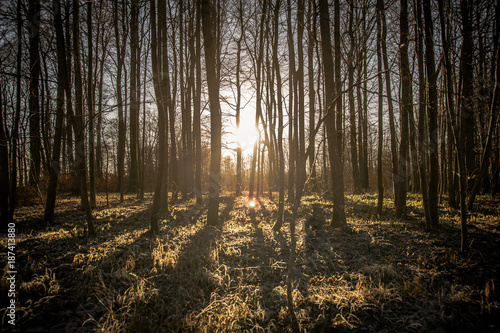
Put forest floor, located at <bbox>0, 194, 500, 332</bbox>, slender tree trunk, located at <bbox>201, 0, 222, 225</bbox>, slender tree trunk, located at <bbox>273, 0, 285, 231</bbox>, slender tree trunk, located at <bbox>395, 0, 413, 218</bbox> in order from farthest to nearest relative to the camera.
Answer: slender tree trunk, located at <bbox>201, 0, 222, 225</bbox> → slender tree trunk, located at <bbox>395, 0, 413, 218</bbox> → slender tree trunk, located at <bbox>273, 0, 285, 231</bbox> → forest floor, located at <bbox>0, 194, 500, 332</bbox>

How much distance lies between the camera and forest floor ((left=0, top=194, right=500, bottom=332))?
2447 mm

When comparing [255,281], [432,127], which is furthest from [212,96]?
[432,127]

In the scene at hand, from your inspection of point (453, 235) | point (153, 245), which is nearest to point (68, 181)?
point (153, 245)

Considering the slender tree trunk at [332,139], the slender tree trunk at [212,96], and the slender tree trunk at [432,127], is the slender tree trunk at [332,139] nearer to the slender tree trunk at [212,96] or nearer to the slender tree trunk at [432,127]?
the slender tree trunk at [432,127]

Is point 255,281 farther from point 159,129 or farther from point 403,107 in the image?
point 403,107

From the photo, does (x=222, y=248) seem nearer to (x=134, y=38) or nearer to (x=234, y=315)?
(x=234, y=315)

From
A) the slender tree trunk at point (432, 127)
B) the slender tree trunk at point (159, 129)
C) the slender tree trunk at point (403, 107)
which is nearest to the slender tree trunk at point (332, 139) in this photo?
the slender tree trunk at point (403, 107)

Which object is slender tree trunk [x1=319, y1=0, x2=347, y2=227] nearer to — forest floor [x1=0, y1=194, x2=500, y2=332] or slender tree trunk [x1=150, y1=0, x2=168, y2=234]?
forest floor [x1=0, y1=194, x2=500, y2=332]

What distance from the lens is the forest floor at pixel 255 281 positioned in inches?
96.3

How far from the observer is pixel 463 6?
3.85 metres

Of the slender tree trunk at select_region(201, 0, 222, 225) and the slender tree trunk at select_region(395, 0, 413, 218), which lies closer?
the slender tree trunk at select_region(395, 0, 413, 218)

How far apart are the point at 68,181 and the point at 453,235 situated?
22.0 metres

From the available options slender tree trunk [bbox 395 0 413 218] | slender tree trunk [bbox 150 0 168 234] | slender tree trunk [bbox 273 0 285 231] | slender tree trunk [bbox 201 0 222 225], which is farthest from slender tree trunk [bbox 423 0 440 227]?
slender tree trunk [bbox 150 0 168 234]

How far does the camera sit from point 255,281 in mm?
3457
